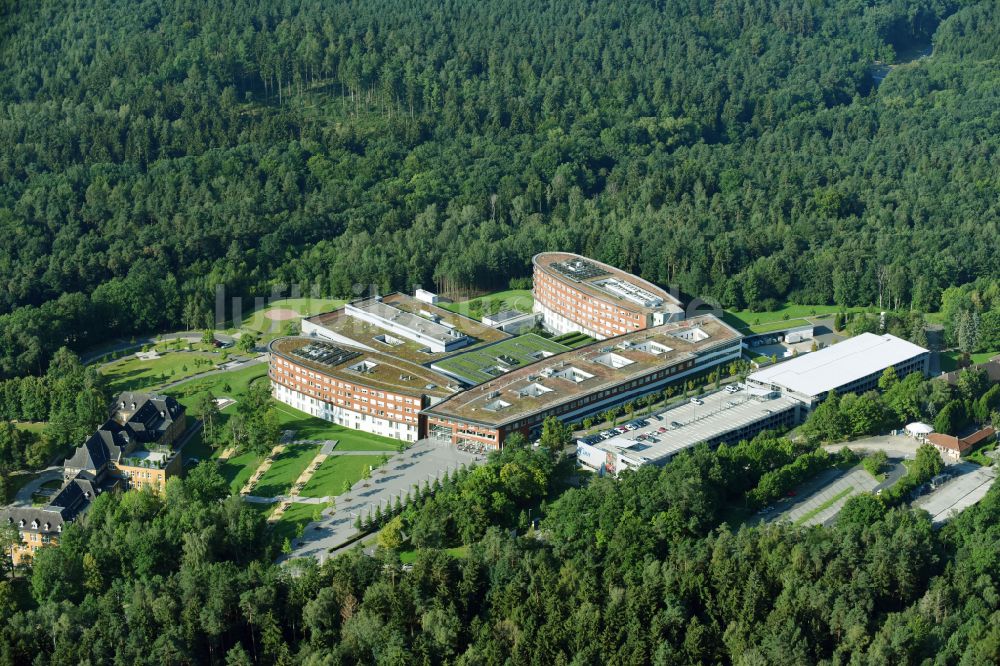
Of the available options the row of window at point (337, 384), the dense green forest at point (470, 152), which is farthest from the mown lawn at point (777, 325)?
the row of window at point (337, 384)

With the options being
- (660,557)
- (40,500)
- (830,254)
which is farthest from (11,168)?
(660,557)

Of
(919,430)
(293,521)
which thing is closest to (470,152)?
(919,430)

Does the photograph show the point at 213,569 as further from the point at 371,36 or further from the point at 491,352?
the point at 371,36

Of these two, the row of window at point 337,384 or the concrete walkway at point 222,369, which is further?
the concrete walkway at point 222,369

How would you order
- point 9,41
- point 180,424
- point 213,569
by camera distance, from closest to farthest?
1. point 213,569
2. point 180,424
3. point 9,41

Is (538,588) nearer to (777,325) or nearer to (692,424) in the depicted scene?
(692,424)

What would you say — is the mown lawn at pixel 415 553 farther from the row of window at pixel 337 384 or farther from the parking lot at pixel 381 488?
the row of window at pixel 337 384
